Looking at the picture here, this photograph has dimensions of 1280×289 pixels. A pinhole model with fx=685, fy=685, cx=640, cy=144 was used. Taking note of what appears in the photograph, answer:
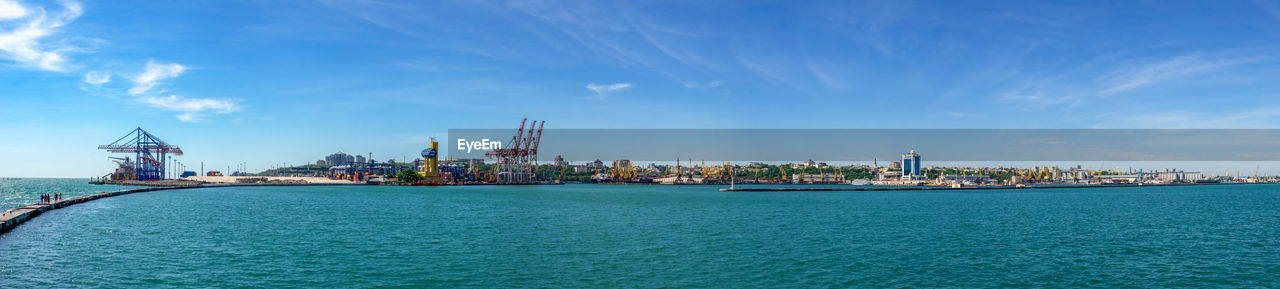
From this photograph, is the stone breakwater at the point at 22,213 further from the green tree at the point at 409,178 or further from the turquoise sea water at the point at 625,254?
the green tree at the point at 409,178

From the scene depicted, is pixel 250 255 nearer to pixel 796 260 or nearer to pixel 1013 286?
pixel 796 260

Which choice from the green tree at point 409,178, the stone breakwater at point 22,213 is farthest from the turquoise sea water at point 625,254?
the green tree at point 409,178

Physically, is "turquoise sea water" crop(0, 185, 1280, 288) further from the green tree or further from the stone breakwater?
the green tree

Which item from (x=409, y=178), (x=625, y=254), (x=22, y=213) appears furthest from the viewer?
(x=409, y=178)

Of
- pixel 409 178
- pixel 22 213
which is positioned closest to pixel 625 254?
pixel 22 213

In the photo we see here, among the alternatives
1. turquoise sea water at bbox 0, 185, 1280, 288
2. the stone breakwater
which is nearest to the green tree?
the stone breakwater

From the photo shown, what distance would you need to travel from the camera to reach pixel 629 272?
23281 mm

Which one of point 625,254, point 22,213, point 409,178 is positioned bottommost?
point 625,254

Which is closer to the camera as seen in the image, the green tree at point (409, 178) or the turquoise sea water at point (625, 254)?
the turquoise sea water at point (625, 254)

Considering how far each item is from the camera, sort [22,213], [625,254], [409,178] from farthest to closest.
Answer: [409,178], [22,213], [625,254]

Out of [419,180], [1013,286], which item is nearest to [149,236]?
[1013,286]

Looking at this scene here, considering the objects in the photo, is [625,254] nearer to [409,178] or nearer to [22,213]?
[22,213]

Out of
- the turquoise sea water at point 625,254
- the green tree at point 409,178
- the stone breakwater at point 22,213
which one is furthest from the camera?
the green tree at point 409,178

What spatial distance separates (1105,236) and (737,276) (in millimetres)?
27192
